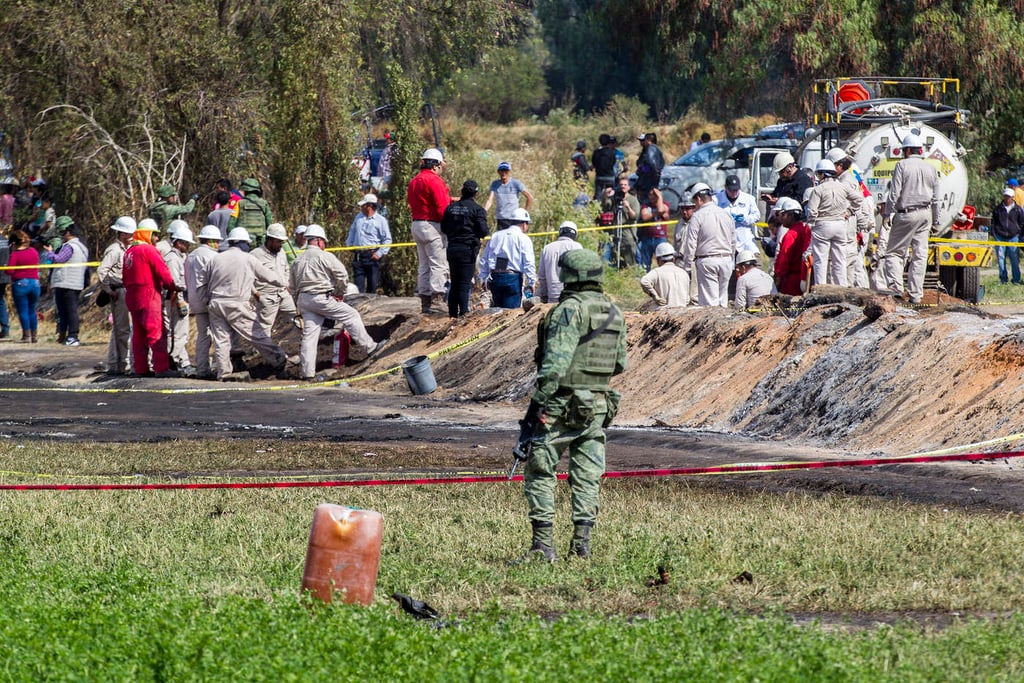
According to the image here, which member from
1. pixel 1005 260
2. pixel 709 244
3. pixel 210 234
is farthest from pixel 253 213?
pixel 1005 260

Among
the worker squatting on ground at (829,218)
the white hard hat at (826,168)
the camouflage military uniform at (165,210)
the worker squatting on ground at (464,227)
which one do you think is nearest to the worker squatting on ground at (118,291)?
the camouflage military uniform at (165,210)

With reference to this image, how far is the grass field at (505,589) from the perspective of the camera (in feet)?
21.6

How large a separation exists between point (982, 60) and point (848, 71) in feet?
9.14

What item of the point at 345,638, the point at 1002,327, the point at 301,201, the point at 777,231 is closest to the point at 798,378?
the point at 1002,327

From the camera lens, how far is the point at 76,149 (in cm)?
2892

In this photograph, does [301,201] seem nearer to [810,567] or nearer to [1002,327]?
[1002,327]

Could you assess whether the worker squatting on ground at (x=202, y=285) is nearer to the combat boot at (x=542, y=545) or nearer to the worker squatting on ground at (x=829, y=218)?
the worker squatting on ground at (x=829, y=218)

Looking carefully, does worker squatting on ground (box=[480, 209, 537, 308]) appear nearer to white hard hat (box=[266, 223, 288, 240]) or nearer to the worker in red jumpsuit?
white hard hat (box=[266, 223, 288, 240])

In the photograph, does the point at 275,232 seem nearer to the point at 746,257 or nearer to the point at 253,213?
the point at 253,213

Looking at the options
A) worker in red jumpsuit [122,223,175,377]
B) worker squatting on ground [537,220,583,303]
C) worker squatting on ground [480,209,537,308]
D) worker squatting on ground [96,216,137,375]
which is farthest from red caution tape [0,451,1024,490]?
worker squatting on ground [96,216,137,375]

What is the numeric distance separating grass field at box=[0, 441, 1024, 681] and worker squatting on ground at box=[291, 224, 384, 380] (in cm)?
889

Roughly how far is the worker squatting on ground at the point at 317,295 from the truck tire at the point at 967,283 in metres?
8.38

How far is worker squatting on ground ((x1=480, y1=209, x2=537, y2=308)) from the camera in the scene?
20828 millimetres

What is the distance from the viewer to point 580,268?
9.30 metres
